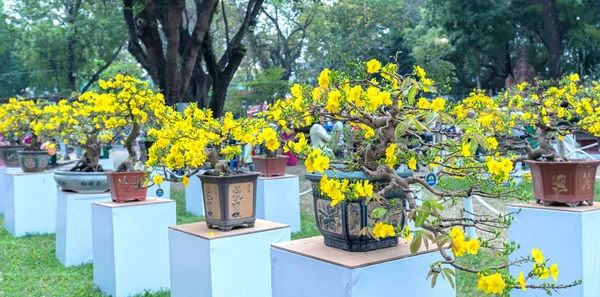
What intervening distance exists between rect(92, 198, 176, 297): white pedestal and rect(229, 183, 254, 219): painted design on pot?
37.3 inches

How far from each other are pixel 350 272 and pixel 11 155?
6.59 meters

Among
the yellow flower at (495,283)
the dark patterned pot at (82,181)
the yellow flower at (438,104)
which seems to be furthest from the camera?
the dark patterned pot at (82,181)

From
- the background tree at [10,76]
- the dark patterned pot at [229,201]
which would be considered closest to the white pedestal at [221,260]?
the dark patterned pot at [229,201]

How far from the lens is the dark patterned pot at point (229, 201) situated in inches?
110

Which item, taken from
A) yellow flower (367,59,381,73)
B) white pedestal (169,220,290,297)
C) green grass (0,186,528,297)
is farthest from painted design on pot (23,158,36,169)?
yellow flower (367,59,381,73)

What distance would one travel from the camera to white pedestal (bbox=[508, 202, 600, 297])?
2818mm

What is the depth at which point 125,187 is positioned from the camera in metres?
3.64

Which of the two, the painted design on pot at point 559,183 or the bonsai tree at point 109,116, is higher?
the bonsai tree at point 109,116

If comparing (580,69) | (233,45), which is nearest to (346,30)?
(580,69)

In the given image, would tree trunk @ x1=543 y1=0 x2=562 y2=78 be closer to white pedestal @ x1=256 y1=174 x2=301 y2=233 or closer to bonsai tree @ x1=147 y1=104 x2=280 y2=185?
white pedestal @ x1=256 y1=174 x2=301 y2=233

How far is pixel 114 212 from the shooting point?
342 cm

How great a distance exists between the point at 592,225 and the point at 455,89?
18.3 m

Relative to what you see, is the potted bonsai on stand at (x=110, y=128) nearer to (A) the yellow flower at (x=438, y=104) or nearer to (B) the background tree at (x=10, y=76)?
(A) the yellow flower at (x=438, y=104)

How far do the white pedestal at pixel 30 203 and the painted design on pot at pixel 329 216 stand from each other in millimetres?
4922
